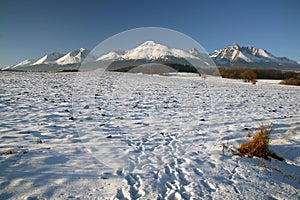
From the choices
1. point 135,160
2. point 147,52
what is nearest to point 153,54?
point 147,52

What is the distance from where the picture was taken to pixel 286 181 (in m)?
3.56

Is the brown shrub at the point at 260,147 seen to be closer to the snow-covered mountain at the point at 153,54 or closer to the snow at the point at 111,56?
the snow-covered mountain at the point at 153,54

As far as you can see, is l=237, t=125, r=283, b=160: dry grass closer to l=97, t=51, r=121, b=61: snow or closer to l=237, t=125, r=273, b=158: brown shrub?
l=237, t=125, r=273, b=158: brown shrub

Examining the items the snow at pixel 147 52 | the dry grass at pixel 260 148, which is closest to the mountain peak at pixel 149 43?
the snow at pixel 147 52

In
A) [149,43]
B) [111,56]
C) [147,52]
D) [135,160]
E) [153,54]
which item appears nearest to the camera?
[135,160]

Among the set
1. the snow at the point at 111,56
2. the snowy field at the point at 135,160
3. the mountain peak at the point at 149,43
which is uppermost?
the mountain peak at the point at 149,43

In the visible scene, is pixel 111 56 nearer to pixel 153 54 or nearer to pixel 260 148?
pixel 153 54

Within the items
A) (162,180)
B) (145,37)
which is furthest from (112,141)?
(145,37)

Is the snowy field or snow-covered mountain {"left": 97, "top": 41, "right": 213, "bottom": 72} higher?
snow-covered mountain {"left": 97, "top": 41, "right": 213, "bottom": 72}

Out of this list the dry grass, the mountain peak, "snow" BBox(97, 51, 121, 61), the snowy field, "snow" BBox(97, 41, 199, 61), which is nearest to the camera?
the snowy field

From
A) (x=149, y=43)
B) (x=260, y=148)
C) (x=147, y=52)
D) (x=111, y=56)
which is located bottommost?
(x=260, y=148)

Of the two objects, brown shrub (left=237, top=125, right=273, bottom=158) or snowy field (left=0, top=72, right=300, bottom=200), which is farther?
brown shrub (left=237, top=125, right=273, bottom=158)

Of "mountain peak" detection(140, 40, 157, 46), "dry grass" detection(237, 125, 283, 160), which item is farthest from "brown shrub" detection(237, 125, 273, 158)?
"mountain peak" detection(140, 40, 157, 46)

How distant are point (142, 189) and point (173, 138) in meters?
2.58
